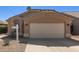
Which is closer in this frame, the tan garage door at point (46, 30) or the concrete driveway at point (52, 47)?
the concrete driveway at point (52, 47)

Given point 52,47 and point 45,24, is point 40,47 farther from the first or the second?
point 45,24

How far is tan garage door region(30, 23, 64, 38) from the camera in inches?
900

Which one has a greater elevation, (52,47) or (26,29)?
(26,29)

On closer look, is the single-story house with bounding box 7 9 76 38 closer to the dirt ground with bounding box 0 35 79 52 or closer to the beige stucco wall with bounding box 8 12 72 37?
the beige stucco wall with bounding box 8 12 72 37

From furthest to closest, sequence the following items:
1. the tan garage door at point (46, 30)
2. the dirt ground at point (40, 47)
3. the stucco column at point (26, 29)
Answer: the tan garage door at point (46, 30), the stucco column at point (26, 29), the dirt ground at point (40, 47)

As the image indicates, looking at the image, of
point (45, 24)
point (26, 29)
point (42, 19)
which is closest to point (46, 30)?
point (45, 24)

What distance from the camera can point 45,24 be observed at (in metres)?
23.0

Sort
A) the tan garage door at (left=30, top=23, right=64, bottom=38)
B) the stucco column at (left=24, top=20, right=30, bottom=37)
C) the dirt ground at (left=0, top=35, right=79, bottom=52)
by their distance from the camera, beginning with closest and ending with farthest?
the dirt ground at (left=0, top=35, right=79, bottom=52), the stucco column at (left=24, top=20, right=30, bottom=37), the tan garage door at (left=30, top=23, right=64, bottom=38)

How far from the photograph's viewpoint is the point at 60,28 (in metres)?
23.2

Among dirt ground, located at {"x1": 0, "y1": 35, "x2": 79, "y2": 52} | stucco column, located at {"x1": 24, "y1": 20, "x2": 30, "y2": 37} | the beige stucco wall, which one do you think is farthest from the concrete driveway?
the beige stucco wall

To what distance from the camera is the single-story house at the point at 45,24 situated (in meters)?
22.8

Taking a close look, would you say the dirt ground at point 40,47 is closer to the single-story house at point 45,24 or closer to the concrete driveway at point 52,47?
the concrete driveway at point 52,47

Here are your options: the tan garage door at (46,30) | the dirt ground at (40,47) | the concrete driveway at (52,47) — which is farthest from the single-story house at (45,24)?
the concrete driveway at (52,47)

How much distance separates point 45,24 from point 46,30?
0.82 metres
